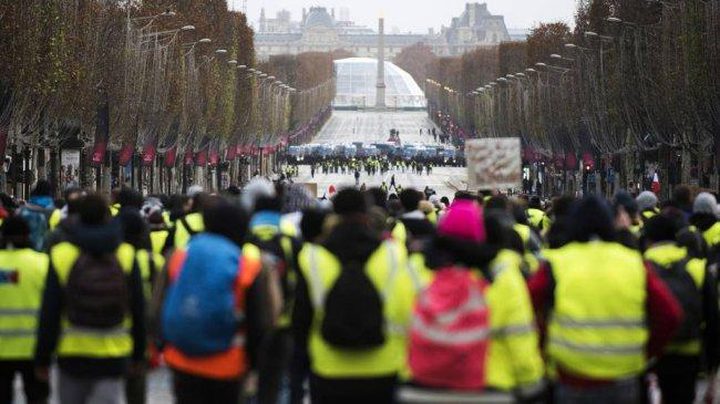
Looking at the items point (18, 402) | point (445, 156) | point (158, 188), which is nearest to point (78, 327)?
point (18, 402)

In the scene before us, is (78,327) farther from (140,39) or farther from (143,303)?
(140,39)

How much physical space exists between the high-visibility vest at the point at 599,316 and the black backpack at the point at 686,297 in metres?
2.29

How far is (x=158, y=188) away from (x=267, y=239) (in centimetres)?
8040

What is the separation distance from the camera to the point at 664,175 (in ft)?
258

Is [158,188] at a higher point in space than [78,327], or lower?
lower

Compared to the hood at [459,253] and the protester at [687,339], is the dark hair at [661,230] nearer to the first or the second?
the protester at [687,339]

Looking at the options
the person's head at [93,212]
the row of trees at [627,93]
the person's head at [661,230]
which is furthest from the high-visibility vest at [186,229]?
the row of trees at [627,93]

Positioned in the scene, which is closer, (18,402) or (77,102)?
(18,402)

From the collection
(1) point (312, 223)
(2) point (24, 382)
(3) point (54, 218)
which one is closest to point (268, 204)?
(1) point (312, 223)

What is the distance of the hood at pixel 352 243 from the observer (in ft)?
35.3

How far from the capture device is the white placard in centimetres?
3516

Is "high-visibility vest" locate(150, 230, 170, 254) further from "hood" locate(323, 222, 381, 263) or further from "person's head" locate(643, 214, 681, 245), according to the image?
"hood" locate(323, 222, 381, 263)

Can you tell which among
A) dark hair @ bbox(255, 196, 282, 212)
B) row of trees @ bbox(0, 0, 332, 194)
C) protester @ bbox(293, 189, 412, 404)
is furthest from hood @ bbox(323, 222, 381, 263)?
row of trees @ bbox(0, 0, 332, 194)

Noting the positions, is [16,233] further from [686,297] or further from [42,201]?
[42,201]
